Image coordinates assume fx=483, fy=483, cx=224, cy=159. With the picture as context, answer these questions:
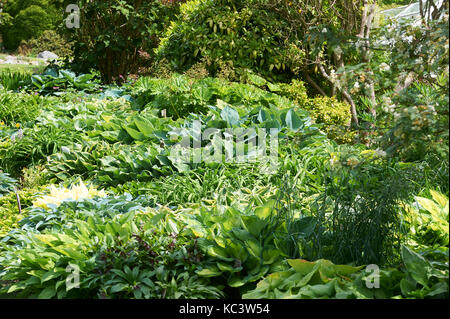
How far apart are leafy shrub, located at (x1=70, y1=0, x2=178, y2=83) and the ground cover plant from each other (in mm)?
2538

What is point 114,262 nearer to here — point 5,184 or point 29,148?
point 5,184

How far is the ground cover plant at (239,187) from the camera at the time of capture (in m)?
2.46

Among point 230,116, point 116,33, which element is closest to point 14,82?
point 116,33

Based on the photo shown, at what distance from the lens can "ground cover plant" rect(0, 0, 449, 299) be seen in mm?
2455

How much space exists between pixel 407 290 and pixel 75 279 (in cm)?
176

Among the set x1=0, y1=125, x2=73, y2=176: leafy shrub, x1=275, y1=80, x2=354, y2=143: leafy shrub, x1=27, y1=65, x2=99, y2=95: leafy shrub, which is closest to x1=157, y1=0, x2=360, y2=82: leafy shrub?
x1=275, y1=80, x2=354, y2=143: leafy shrub

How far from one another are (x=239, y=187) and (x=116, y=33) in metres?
6.51

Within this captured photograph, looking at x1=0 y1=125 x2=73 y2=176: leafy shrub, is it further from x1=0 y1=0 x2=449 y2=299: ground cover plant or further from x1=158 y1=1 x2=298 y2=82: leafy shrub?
x1=158 y1=1 x2=298 y2=82: leafy shrub

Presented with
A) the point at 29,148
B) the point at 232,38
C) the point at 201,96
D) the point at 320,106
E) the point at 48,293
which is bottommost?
the point at 48,293

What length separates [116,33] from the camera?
9.35 meters

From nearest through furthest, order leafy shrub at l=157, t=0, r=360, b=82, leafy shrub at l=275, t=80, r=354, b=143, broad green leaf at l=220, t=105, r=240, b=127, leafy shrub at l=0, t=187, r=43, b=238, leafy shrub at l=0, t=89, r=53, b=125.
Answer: leafy shrub at l=0, t=187, r=43, b=238, broad green leaf at l=220, t=105, r=240, b=127, leafy shrub at l=0, t=89, r=53, b=125, leafy shrub at l=275, t=80, r=354, b=143, leafy shrub at l=157, t=0, r=360, b=82

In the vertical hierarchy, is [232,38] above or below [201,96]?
above
